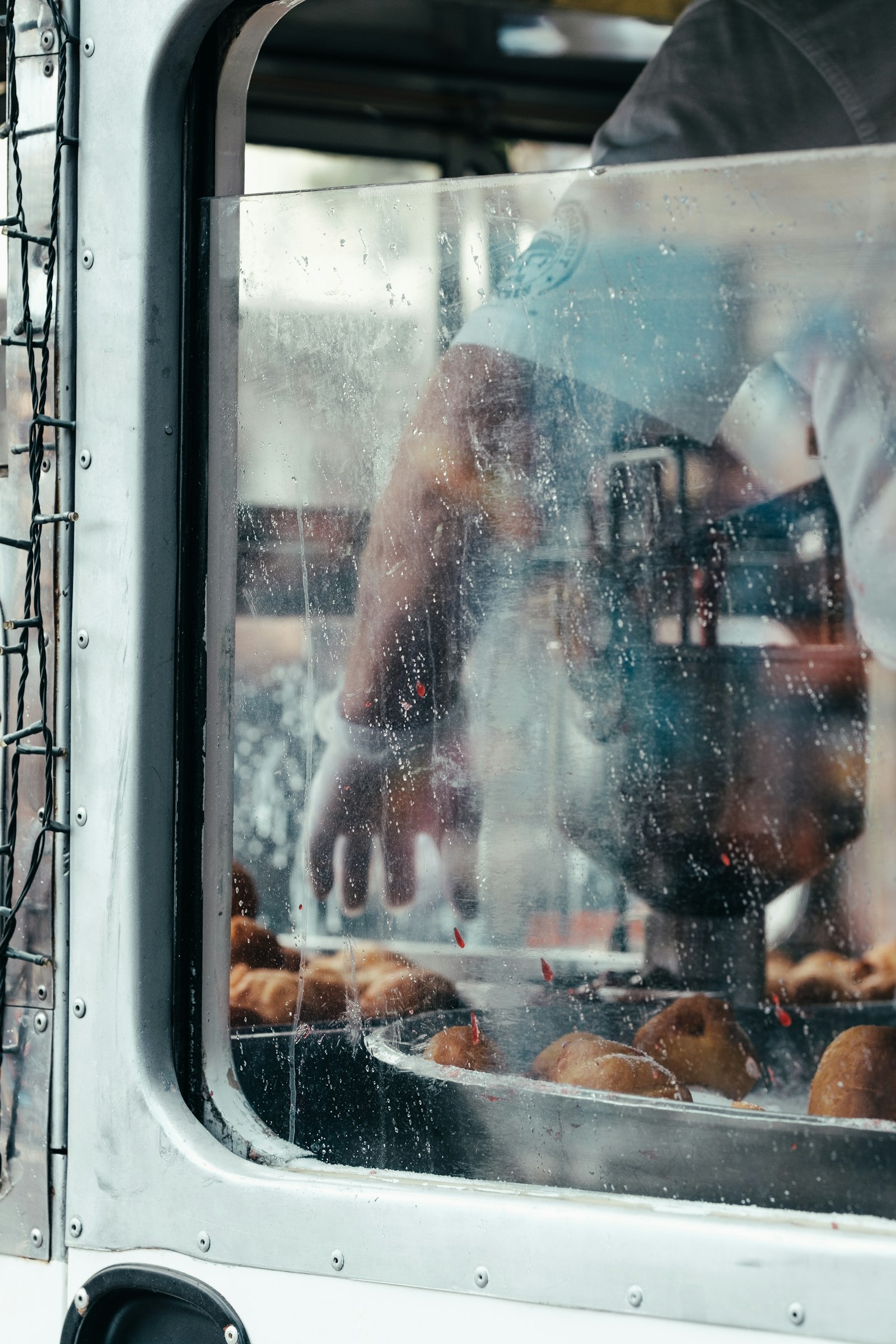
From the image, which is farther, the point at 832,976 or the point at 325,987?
the point at 832,976

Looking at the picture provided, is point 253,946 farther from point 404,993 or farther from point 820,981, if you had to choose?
point 820,981

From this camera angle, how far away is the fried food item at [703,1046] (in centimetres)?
104

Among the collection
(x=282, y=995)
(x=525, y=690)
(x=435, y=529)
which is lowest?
(x=282, y=995)

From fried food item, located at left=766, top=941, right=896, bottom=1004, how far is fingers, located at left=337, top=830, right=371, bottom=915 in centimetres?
38

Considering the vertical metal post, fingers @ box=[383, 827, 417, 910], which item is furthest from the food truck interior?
the vertical metal post

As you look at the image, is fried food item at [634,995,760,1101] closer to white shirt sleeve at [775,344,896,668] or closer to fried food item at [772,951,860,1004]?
fried food item at [772,951,860,1004]

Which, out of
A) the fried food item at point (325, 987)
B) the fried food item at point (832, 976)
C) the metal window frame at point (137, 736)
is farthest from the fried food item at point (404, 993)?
the fried food item at point (832, 976)

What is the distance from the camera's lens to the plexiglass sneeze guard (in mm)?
915

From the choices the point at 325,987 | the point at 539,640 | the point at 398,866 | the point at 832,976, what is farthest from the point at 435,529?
the point at 832,976

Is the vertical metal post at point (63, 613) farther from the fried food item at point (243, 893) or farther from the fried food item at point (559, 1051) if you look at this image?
the fried food item at point (559, 1051)

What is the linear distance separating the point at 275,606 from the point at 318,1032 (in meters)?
0.32

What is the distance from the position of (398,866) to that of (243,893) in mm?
127

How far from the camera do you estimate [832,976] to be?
1245mm

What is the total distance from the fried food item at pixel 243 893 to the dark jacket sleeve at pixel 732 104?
2.43ft
